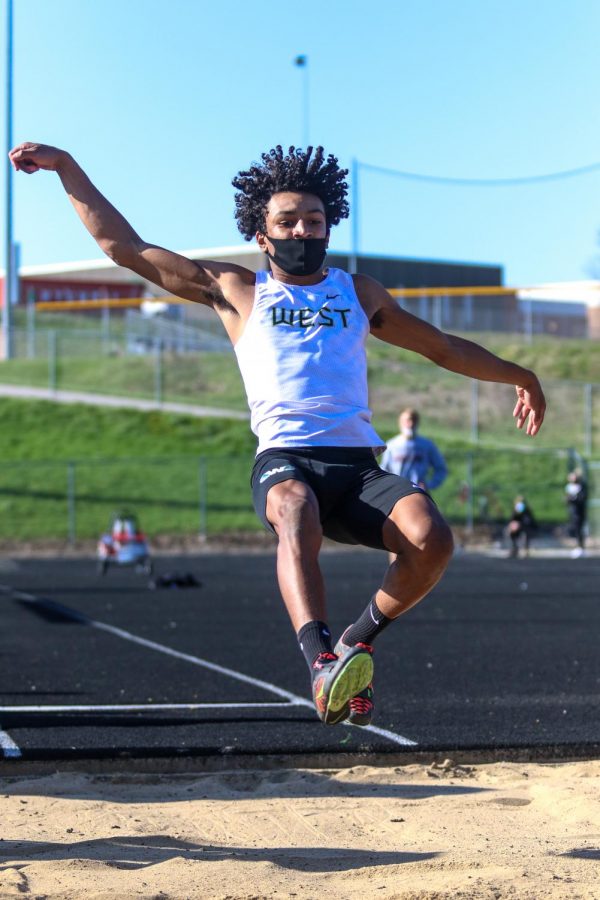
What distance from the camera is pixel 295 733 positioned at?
23.2 ft

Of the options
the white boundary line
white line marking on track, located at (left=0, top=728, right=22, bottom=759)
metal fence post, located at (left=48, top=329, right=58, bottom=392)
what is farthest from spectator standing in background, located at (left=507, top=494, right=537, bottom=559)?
white line marking on track, located at (left=0, top=728, right=22, bottom=759)

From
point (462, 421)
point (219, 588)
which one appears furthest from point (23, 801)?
point (462, 421)

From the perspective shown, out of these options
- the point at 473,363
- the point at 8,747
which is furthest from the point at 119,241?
the point at 8,747

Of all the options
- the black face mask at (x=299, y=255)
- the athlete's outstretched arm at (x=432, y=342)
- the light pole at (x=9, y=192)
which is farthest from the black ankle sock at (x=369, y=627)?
the light pole at (x=9, y=192)

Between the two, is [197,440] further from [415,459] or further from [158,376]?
[415,459]

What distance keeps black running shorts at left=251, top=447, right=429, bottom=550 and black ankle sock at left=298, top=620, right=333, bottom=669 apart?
0.44 meters

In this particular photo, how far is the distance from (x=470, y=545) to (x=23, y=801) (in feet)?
75.7

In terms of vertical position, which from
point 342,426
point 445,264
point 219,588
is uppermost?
point 445,264

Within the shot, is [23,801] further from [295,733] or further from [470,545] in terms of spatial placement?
[470,545]

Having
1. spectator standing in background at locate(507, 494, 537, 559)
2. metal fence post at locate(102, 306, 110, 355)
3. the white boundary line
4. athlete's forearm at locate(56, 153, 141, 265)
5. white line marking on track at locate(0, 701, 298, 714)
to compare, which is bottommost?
the white boundary line

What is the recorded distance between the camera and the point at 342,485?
5.04 meters

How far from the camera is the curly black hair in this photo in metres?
5.50

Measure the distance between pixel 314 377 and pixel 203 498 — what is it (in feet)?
77.4

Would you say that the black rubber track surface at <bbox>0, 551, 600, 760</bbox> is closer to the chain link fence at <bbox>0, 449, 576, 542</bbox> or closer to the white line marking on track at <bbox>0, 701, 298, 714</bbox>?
the white line marking on track at <bbox>0, 701, 298, 714</bbox>
